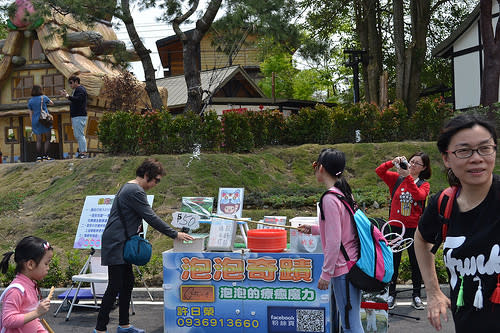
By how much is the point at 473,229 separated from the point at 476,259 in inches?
5.4

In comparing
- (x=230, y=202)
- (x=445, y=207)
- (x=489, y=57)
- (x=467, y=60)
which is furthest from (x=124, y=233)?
(x=467, y=60)

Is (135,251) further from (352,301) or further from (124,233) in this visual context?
(352,301)

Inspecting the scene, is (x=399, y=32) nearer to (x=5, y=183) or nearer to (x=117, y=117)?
(x=117, y=117)

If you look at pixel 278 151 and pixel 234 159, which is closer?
pixel 234 159

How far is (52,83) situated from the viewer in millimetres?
23297

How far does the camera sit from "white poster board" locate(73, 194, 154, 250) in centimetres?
778

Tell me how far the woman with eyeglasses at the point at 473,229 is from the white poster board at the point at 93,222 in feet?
A: 18.8

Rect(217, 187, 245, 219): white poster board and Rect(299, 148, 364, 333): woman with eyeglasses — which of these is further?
Rect(217, 187, 245, 219): white poster board

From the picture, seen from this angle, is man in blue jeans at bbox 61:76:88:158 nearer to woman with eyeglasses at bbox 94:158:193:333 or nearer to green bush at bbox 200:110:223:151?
green bush at bbox 200:110:223:151

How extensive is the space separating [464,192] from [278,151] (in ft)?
35.8

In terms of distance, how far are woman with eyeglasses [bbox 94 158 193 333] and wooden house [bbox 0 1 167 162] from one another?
56.3ft

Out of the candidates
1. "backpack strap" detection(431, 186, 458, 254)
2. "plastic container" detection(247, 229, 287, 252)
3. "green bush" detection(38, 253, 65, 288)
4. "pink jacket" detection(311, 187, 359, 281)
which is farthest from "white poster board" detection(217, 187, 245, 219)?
"backpack strap" detection(431, 186, 458, 254)

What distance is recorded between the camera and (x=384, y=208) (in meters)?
10.8

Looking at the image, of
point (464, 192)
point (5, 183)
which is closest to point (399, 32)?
point (5, 183)
